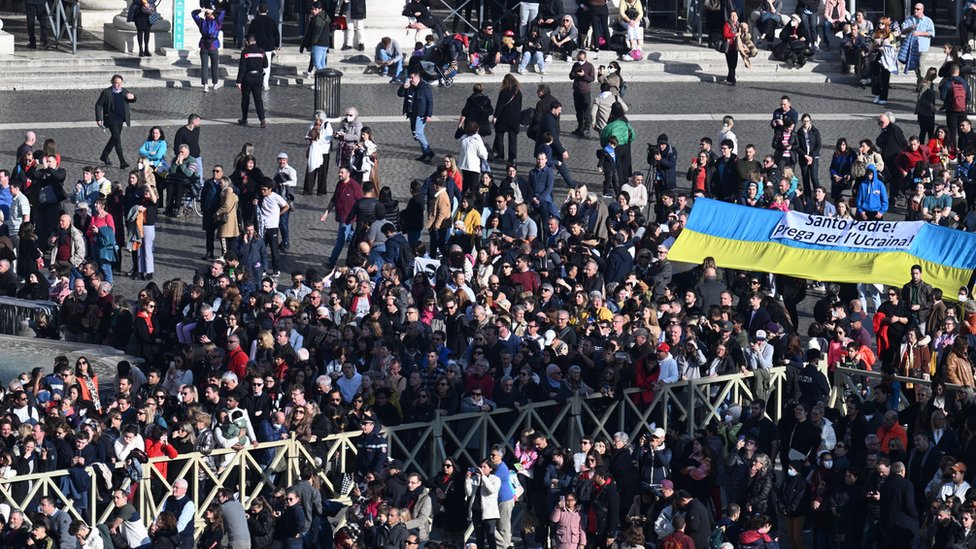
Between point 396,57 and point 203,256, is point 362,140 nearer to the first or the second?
point 203,256

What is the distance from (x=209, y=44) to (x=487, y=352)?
1429 cm

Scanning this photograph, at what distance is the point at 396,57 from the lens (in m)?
36.9

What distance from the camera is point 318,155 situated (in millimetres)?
29578

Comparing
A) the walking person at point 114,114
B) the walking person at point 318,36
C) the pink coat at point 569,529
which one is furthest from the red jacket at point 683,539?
the walking person at point 318,36

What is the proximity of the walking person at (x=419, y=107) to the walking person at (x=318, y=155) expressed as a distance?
161cm

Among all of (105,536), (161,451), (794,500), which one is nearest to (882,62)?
(794,500)

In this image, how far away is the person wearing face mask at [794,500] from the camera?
19.8m

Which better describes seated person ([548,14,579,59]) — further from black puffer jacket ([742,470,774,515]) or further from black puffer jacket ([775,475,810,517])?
black puffer jacket ([742,470,774,515])

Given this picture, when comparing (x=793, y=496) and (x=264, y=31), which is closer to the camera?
(x=793, y=496)

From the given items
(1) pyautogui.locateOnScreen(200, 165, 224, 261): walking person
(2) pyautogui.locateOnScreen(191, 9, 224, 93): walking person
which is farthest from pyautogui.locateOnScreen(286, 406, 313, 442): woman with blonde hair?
(2) pyautogui.locateOnScreen(191, 9, 224, 93): walking person

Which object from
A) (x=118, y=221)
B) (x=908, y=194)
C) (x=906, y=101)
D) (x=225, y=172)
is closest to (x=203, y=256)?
(x=118, y=221)

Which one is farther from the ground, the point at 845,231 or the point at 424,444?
the point at 845,231

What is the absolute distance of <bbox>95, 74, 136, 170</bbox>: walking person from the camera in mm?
30328

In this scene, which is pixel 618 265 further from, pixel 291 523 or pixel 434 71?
pixel 434 71
